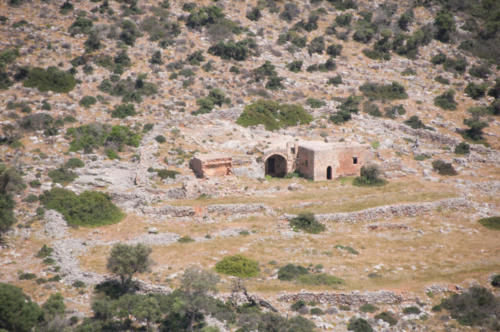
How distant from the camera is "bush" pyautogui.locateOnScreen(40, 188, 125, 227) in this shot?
30922mm

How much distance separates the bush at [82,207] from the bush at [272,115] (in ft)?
60.1

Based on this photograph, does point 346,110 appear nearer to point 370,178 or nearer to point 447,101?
point 447,101

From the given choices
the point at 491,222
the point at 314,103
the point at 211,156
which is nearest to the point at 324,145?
the point at 211,156

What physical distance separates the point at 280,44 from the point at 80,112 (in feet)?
86.5

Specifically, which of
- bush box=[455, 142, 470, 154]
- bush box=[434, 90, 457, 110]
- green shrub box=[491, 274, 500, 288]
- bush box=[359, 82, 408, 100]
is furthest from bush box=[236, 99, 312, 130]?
green shrub box=[491, 274, 500, 288]

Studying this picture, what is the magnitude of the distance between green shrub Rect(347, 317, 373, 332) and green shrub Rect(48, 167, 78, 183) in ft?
72.4

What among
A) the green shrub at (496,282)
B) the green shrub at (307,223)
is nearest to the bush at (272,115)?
the green shrub at (307,223)

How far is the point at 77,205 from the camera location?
31.4 m

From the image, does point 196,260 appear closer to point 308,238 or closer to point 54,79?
point 308,238

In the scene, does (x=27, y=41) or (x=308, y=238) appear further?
(x=27, y=41)

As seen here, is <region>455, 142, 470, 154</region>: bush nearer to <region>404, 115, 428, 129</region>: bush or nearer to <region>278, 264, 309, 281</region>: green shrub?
<region>404, 115, 428, 129</region>: bush

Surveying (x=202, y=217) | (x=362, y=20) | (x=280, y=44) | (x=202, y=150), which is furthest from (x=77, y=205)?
(x=362, y=20)

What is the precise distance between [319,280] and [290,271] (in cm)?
157

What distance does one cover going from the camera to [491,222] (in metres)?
33.4
